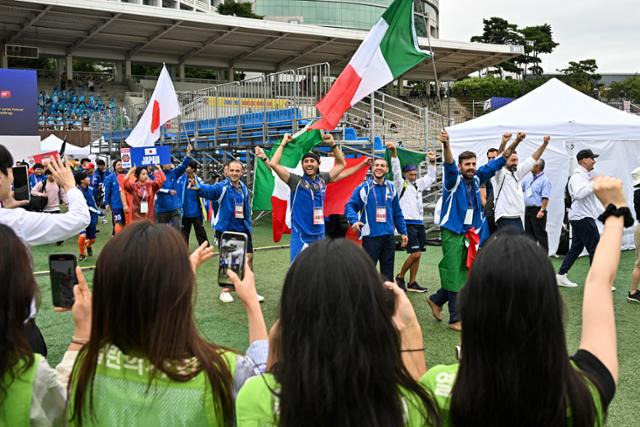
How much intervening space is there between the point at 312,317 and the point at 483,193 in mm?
7696

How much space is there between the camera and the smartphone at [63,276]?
2568mm

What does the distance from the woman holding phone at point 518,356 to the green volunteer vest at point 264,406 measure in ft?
0.37

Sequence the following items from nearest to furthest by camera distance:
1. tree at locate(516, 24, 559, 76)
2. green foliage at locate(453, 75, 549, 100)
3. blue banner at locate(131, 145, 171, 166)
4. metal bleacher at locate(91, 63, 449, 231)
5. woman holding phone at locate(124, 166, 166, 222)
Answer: woman holding phone at locate(124, 166, 166, 222) < blue banner at locate(131, 145, 171, 166) < metal bleacher at locate(91, 63, 449, 231) < green foliage at locate(453, 75, 549, 100) < tree at locate(516, 24, 559, 76)

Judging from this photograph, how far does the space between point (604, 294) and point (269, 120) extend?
582 inches

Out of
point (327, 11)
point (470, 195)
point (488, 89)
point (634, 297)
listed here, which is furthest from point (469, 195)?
point (327, 11)

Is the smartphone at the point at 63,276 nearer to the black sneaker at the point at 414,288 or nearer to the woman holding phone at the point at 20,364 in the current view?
the woman holding phone at the point at 20,364

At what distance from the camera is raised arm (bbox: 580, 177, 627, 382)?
1.82 metres

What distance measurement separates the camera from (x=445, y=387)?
5.90 feet

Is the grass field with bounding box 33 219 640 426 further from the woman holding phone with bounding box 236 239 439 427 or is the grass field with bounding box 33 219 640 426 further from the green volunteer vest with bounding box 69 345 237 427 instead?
the green volunteer vest with bounding box 69 345 237 427

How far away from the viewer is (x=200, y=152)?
808 inches

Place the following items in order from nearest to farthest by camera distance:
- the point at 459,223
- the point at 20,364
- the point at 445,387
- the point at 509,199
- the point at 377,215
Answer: the point at 445,387
the point at 20,364
the point at 459,223
the point at 377,215
the point at 509,199

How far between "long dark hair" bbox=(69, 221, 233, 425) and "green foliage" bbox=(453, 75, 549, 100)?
4993 cm

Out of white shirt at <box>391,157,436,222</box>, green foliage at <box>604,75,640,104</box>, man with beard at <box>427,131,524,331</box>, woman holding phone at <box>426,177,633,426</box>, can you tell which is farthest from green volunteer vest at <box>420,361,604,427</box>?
green foliage at <box>604,75,640,104</box>

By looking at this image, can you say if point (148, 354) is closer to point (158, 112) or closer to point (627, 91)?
point (158, 112)
